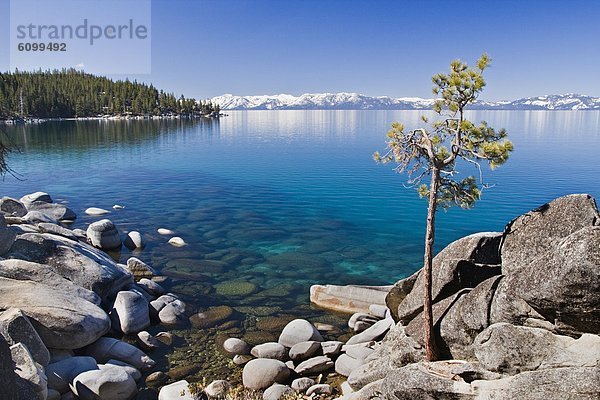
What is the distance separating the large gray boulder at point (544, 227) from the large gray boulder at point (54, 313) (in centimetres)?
1545

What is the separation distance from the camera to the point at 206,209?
141ft

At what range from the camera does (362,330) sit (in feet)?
67.2

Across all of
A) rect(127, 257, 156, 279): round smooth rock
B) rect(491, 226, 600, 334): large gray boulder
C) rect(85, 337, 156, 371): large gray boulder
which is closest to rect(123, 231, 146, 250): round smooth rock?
rect(127, 257, 156, 279): round smooth rock

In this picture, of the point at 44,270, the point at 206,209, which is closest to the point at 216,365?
the point at 44,270

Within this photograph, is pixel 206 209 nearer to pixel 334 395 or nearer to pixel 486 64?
pixel 334 395

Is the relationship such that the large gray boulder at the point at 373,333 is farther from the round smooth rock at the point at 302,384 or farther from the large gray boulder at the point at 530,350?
the large gray boulder at the point at 530,350

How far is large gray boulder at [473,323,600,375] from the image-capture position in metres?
10.4

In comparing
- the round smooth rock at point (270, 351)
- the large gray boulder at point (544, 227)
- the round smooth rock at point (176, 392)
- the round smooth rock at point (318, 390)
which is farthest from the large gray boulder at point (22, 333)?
the large gray boulder at point (544, 227)

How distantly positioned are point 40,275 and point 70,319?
3.40 meters

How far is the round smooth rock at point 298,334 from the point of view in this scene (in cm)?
1867

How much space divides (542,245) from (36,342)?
16722 millimetres

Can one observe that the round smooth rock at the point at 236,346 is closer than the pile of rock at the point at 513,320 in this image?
No

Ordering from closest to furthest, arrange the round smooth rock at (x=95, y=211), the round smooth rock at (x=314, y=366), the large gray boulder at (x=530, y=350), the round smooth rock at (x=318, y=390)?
the large gray boulder at (x=530, y=350) → the round smooth rock at (x=318, y=390) → the round smooth rock at (x=314, y=366) → the round smooth rock at (x=95, y=211)

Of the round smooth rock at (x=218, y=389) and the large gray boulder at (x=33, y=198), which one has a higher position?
the large gray boulder at (x=33, y=198)
